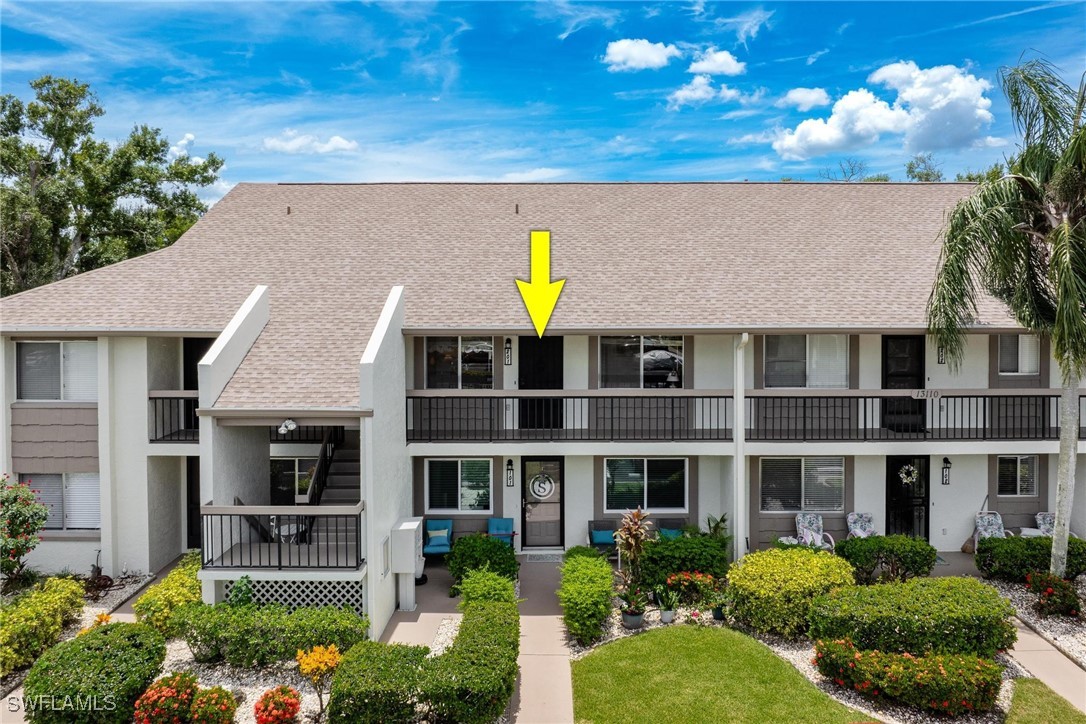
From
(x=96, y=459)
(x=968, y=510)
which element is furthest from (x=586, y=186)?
(x=96, y=459)

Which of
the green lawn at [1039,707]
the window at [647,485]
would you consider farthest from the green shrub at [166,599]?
the green lawn at [1039,707]

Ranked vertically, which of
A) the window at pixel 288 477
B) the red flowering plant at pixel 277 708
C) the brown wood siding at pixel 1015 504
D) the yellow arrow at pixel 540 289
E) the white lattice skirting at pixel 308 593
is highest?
the yellow arrow at pixel 540 289

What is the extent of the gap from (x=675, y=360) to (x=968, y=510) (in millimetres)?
7942

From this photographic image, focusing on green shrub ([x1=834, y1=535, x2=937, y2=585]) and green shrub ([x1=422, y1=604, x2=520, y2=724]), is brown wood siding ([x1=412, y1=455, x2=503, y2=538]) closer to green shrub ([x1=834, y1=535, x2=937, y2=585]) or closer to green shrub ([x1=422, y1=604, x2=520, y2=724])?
green shrub ([x1=422, y1=604, x2=520, y2=724])

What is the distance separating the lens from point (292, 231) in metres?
18.4

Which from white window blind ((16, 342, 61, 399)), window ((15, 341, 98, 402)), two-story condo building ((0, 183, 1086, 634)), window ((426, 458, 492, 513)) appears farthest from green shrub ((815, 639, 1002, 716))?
white window blind ((16, 342, 61, 399))

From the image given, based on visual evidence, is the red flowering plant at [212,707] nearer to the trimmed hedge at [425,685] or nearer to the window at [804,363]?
the trimmed hedge at [425,685]

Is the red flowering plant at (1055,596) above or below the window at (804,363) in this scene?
below

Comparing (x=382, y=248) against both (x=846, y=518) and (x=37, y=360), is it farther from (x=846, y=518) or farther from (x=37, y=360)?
(x=846, y=518)

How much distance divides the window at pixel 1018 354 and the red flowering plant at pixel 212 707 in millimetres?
17307

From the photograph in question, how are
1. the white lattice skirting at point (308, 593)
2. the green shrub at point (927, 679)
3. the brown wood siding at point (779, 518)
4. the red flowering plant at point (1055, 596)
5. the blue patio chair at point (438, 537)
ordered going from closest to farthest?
the green shrub at point (927, 679) < the white lattice skirting at point (308, 593) < the red flowering plant at point (1055, 596) < the blue patio chair at point (438, 537) < the brown wood siding at point (779, 518)

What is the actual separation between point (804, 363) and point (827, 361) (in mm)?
549

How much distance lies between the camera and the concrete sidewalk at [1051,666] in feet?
32.3

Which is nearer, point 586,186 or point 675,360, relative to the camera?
point 675,360
